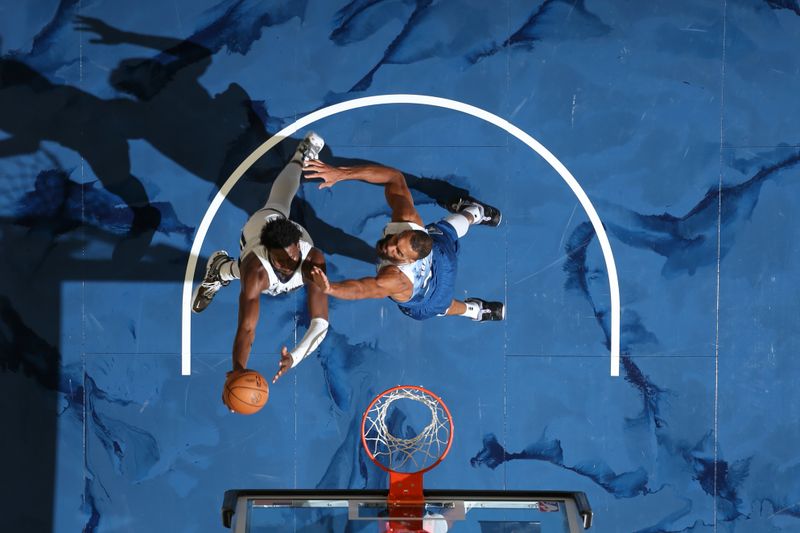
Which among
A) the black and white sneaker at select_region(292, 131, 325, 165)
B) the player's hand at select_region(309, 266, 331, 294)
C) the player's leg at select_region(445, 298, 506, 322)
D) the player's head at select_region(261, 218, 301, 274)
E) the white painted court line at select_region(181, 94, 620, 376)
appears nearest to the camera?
the player's hand at select_region(309, 266, 331, 294)

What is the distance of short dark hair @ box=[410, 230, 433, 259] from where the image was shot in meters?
7.29

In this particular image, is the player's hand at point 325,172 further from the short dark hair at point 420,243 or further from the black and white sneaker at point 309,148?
the short dark hair at point 420,243

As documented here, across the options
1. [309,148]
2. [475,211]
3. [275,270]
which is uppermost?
[309,148]

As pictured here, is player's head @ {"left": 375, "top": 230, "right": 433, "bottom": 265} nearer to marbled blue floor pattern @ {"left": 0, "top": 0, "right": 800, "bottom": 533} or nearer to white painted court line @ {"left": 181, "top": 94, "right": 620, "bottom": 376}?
marbled blue floor pattern @ {"left": 0, "top": 0, "right": 800, "bottom": 533}

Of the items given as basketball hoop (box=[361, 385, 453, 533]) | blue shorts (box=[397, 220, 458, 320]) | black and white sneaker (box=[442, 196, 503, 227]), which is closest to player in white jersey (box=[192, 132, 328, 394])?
blue shorts (box=[397, 220, 458, 320])

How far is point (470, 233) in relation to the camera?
905 centimetres

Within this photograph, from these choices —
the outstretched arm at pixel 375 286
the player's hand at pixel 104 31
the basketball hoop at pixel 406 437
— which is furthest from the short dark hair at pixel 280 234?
the player's hand at pixel 104 31

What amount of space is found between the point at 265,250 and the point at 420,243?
4.64 feet

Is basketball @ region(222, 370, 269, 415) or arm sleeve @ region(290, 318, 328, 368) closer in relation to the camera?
basketball @ region(222, 370, 269, 415)

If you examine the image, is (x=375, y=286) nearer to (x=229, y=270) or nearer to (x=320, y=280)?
(x=320, y=280)

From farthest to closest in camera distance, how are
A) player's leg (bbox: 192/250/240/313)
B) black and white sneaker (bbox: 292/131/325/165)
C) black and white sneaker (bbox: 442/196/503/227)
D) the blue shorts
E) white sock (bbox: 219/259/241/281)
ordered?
black and white sneaker (bbox: 442/196/503/227)
black and white sneaker (bbox: 292/131/325/165)
player's leg (bbox: 192/250/240/313)
white sock (bbox: 219/259/241/281)
the blue shorts

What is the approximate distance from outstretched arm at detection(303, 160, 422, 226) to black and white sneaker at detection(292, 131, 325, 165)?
212 millimetres

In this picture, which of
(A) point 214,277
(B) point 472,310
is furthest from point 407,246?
(A) point 214,277

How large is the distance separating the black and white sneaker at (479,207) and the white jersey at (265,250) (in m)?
1.93
